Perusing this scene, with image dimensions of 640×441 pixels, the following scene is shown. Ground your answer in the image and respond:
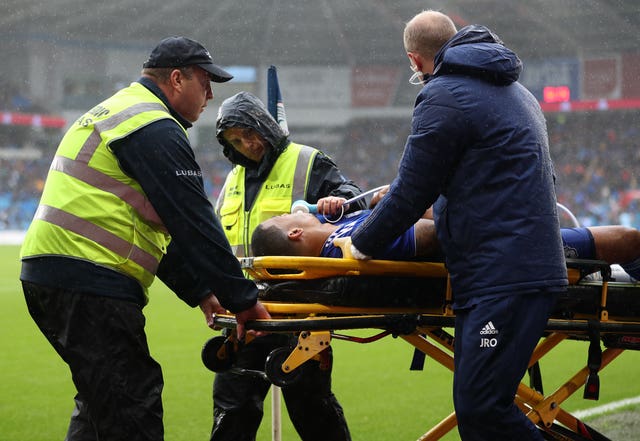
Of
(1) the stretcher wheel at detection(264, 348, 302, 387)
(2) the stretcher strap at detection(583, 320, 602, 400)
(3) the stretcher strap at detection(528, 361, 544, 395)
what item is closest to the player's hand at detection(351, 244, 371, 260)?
(1) the stretcher wheel at detection(264, 348, 302, 387)

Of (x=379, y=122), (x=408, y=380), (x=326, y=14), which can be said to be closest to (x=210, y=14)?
(x=326, y=14)

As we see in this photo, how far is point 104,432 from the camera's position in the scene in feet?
9.74

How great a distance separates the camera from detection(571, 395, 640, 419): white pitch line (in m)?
5.93

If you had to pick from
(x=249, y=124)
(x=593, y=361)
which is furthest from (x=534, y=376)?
Answer: (x=249, y=124)

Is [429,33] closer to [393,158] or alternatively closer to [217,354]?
[217,354]

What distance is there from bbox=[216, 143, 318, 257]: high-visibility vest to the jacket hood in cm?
127

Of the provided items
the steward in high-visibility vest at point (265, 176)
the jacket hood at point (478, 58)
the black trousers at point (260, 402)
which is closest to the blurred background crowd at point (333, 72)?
the steward in high-visibility vest at point (265, 176)

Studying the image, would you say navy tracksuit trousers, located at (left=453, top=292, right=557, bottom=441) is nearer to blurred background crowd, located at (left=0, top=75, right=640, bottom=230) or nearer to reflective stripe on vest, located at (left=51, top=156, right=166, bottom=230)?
reflective stripe on vest, located at (left=51, top=156, right=166, bottom=230)

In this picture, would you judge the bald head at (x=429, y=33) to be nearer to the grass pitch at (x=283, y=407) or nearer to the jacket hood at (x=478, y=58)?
the jacket hood at (x=478, y=58)

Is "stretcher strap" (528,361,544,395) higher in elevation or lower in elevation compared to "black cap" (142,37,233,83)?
lower

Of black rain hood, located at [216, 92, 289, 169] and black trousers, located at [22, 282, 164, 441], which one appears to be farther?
black rain hood, located at [216, 92, 289, 169]

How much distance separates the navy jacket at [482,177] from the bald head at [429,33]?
0.63 ft

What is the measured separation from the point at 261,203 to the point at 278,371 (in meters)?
1.30

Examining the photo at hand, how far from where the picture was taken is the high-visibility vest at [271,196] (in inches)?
161
